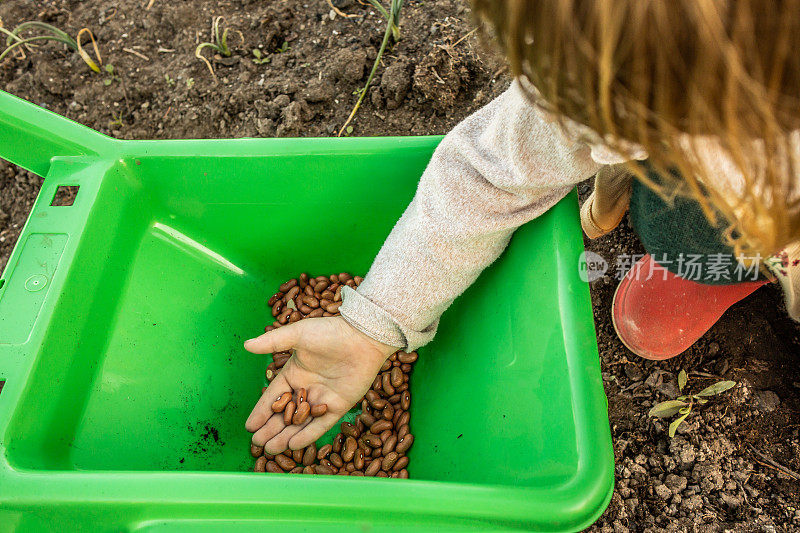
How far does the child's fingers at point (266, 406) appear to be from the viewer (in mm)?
1087

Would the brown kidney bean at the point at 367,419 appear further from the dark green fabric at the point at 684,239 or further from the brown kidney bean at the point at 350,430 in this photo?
the dark green fabric at the point at 684,239

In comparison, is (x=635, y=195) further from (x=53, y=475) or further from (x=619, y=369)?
(x=53, y=475)

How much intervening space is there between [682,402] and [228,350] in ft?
2.89

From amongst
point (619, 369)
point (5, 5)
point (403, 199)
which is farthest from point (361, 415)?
point (5, 5)

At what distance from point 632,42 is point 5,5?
78.0 inches

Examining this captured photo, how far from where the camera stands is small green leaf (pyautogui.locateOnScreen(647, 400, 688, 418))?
3.70 ft

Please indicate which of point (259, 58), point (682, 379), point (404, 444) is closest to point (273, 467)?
point (404, 444)

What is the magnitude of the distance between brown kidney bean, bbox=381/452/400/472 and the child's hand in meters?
0.11

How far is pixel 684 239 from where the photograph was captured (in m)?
0.92

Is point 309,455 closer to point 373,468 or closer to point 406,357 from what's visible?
point 373,468

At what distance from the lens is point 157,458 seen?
1.05m

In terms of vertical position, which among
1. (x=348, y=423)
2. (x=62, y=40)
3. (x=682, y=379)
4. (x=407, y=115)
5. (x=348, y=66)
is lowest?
(x=682, y=379)

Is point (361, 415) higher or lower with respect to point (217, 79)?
lower

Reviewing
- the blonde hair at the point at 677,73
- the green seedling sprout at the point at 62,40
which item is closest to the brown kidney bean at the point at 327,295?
the blonde hair at the point at 677,73
